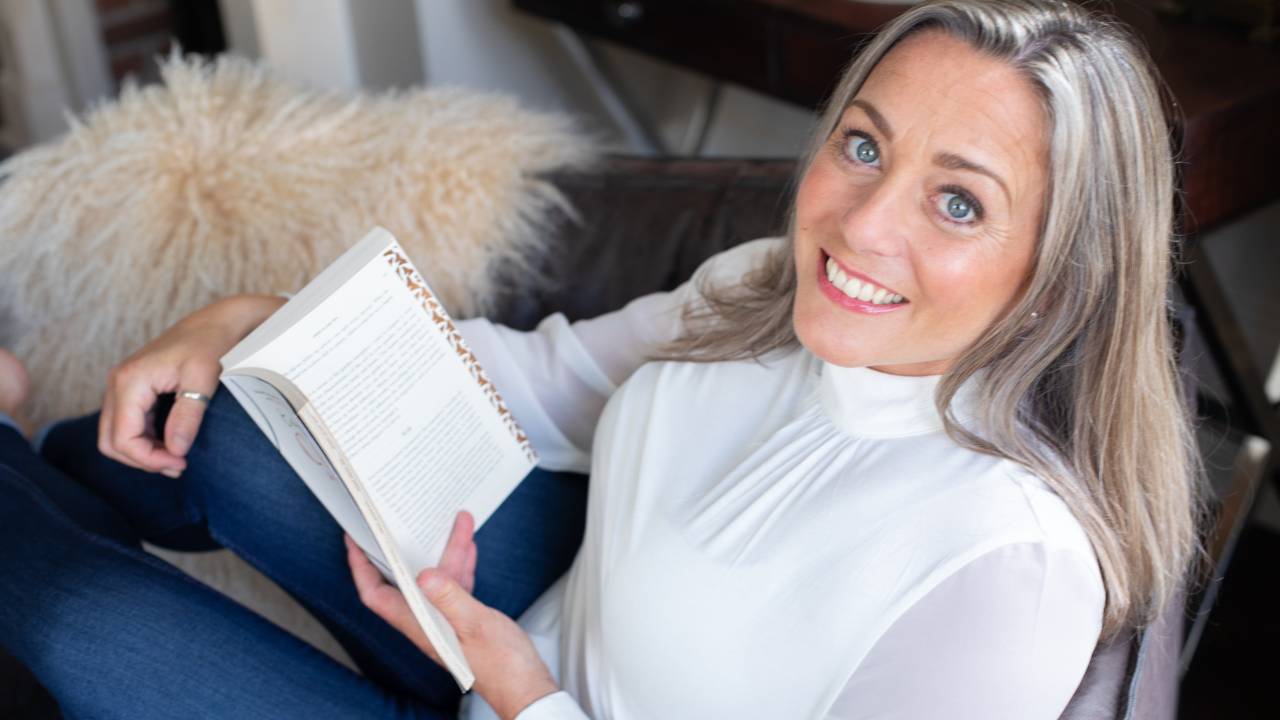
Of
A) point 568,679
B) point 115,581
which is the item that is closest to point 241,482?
point 115,581

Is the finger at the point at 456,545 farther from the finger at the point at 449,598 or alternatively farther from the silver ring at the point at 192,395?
the silver ring at the point at 192,395

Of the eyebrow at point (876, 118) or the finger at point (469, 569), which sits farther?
the finger at point (469, 569)

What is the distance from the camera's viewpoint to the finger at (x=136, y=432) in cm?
102

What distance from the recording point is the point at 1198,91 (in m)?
1.17

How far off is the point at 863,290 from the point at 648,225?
0.51 metres

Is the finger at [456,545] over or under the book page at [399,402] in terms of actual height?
under

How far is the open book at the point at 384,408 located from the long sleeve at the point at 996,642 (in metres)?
0.29

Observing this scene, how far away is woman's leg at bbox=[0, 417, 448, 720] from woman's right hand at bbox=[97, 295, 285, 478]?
0.08m

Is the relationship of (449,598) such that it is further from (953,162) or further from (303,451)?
(953,162)

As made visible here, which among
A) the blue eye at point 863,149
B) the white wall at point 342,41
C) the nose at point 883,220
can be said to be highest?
the blue eye at point 863,149

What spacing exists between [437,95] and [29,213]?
461mm

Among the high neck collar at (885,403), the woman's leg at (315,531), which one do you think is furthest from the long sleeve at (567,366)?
the high neck collar at (885,403)

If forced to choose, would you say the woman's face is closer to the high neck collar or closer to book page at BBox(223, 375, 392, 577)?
the high neck collar

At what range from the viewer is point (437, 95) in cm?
139
